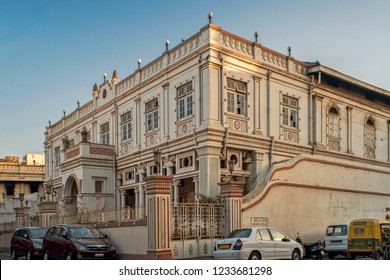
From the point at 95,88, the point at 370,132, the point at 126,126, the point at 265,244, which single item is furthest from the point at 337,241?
the point at 95,88

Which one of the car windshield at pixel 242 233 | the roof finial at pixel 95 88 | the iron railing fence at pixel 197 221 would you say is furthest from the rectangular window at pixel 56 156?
the car windshield at pixel 242 233

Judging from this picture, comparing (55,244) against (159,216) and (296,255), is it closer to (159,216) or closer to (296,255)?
(159,216)

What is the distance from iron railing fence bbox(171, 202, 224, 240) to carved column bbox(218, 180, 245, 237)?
0.27 meters

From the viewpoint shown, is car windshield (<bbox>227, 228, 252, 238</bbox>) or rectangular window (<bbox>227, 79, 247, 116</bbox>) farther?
rectangular window (<bbox>227, 79, 247, 116</bbox>)

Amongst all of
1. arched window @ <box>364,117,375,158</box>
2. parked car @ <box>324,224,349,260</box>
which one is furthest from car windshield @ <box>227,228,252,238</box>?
arched window @ <box>364,117,375,158</box>

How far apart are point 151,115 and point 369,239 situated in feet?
48.9

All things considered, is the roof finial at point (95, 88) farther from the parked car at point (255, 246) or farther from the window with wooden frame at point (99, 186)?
the parked car at point (255, 246)

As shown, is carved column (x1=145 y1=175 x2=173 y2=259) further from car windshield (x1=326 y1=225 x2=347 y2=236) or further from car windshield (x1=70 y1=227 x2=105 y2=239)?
car windshield (x1=326 y1=225 x2=347 y2=236)

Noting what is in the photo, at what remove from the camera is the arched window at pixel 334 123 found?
3156 cm

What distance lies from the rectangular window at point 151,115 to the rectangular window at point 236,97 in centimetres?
531

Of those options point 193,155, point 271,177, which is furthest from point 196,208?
point 193,155

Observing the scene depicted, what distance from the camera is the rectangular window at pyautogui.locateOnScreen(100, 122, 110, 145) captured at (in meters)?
35.7

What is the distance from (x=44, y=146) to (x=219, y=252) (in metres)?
33.1

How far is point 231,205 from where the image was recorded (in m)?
19.8
